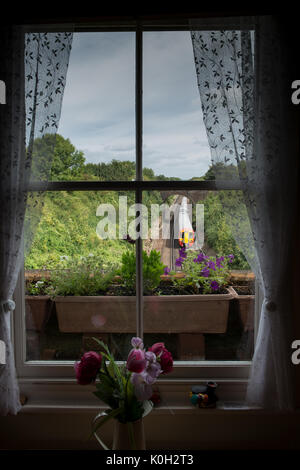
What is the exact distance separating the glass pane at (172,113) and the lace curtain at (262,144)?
15cm

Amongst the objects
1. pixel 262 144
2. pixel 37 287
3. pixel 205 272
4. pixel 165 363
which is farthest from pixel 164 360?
pixel 262 144

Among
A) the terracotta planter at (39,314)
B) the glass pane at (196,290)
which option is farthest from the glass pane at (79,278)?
the glass pane at (196,290)

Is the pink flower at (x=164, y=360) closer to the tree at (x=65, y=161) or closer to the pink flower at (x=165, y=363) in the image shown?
the pink flower at (x=165, y=363)

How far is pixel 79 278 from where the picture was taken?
75.0 inches

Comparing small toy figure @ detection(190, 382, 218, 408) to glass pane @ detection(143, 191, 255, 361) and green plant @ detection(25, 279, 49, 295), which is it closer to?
glass pane @ detection(143, 191, 255, 361)

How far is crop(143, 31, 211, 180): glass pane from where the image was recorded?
183 centimetres

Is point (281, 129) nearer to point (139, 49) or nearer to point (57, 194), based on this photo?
point (139, 49)

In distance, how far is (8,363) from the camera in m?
1.70

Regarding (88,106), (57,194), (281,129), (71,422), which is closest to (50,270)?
(57,194)

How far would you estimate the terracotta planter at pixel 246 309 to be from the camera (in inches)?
74.3

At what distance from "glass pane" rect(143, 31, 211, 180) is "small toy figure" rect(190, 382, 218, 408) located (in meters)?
1.05

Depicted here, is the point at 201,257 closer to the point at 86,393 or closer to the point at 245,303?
the point at 245,303

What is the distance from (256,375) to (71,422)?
0.93 meters

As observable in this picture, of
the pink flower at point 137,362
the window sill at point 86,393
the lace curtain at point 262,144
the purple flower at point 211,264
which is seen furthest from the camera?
the purple flower at point 211,264
